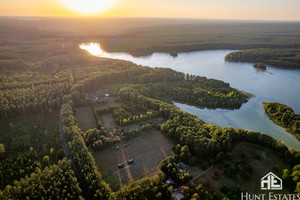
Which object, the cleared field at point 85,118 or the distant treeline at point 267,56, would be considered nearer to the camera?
the cleared field at point 85,118

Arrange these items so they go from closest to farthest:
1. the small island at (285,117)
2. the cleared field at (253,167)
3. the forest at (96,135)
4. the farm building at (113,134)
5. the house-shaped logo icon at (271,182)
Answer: the forest at (96,135) → the house-shaped logo icon at (271,182) → the cleared field at (253,167) → the farm building at (113,134) → the small island at (285,117)

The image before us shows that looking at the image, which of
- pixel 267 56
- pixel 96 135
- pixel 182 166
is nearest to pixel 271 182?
pixel 182 166

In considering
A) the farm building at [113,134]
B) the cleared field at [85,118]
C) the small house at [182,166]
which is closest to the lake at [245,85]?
the small house at [182,166]

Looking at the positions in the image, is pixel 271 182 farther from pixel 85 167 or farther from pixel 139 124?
pixel 85 167

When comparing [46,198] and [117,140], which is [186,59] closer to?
[117,140]

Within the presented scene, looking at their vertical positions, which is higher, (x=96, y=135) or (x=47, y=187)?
(x=96, y=135)

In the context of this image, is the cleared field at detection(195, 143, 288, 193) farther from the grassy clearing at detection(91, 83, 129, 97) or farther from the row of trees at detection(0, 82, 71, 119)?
the row of trees at detection(0, 82, 71, 119)

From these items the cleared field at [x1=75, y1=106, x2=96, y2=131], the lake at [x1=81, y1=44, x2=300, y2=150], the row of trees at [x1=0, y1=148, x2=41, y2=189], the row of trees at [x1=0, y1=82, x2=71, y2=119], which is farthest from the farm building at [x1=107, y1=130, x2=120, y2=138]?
the lake at [x1=81, y1=44, x2=300, y2=150]

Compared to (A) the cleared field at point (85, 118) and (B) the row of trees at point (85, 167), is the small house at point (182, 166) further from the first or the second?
(A) the cleared field at point (85, 118)
